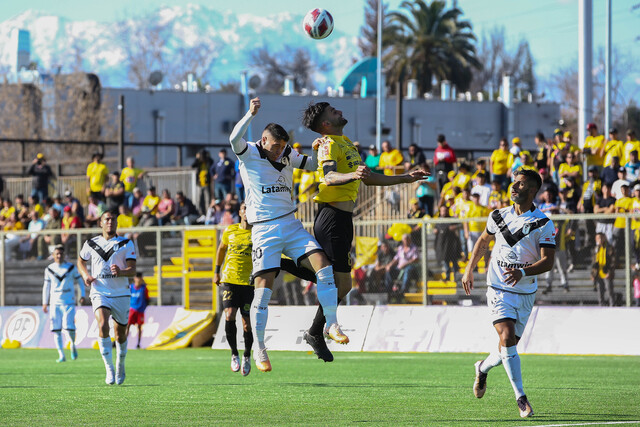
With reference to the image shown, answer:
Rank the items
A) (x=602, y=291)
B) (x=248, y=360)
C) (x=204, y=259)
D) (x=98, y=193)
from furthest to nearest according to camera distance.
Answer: (x=98, y=193) < (x=204, y=259) < (x=602, y=291) < (x=248, y=360)

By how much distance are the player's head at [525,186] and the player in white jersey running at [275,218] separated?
1948 millimetres

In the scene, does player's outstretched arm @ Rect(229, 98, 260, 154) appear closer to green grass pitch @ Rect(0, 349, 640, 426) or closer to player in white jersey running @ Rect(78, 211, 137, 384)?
green grass pitch @ Rect(0, 349, 640, 426)

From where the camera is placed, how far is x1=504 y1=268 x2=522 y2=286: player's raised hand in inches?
402

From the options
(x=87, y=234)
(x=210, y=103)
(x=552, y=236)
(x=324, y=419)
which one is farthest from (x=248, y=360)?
(x=210, y=103)

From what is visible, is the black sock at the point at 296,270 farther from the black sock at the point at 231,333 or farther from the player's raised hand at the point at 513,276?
the black sock at the point at 231,333

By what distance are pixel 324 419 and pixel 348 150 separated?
8.73ft

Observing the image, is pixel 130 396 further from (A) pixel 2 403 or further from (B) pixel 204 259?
(B) pixel 204 259

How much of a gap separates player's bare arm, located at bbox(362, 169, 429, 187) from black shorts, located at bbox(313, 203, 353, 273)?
3.16ft

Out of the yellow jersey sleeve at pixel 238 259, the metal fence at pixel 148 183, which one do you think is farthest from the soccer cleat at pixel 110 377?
the metal fence at pixel 148 183

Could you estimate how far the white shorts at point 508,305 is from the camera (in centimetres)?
1047

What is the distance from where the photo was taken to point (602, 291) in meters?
19.5

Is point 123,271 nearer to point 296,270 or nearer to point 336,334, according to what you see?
point 296,270

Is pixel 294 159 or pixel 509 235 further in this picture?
pixel 294 159

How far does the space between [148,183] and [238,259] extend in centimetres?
1832
